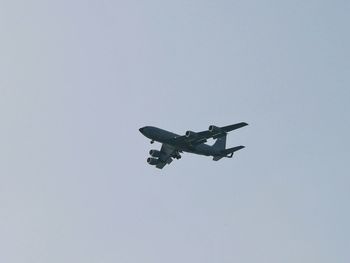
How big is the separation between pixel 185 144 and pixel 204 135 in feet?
14.4

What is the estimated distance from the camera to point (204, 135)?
10650 cm

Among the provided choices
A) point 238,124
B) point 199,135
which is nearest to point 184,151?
point 199,135

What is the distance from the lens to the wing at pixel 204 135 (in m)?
103

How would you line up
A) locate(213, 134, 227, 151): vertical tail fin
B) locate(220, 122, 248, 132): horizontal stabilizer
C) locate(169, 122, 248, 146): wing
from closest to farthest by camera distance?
locate(220, 122, 248, 132): horizontal stabilizer < locate(169, 122, 248, 146): wing < locate(213, 134, 227, 151): vertical tail fin

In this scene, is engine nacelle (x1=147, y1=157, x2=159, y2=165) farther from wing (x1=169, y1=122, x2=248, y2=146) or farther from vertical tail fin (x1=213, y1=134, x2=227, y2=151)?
vertical tail fin (x1=213, y1=134, x2=227, y2=151)

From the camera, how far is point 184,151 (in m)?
113

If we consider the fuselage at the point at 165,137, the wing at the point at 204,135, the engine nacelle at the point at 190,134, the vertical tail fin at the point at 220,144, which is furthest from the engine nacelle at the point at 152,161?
the engine nacelle at the point at 190,134

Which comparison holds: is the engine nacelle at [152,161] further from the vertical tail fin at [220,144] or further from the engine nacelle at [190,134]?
the engine nacelle at [190,134]

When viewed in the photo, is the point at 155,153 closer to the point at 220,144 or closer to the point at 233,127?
the point at 220,144

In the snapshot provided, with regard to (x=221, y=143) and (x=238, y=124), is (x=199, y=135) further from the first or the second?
(x=221, y=143)

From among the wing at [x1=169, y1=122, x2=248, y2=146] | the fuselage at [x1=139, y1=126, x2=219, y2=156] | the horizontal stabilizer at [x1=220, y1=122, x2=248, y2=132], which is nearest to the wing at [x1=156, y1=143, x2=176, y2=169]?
the fuselage at [x1=139, y1=126, x2=219, y2=156]

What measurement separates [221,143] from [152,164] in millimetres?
13341

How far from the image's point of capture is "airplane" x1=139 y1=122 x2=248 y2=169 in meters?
105

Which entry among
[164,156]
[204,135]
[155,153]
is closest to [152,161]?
[155,153]
